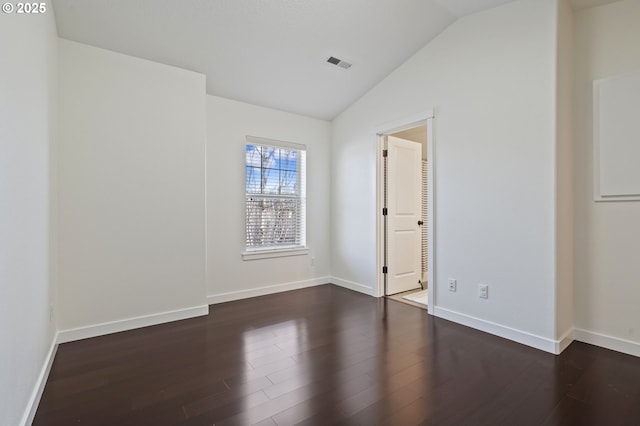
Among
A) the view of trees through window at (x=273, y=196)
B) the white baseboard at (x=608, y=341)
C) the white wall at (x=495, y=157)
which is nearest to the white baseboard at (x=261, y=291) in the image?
the view of trees through window at (x=273, y=196)

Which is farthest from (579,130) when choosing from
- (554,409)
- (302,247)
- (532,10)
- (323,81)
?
(302,247)

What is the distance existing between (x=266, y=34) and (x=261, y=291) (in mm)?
3041

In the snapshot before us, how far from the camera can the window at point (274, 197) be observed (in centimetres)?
415

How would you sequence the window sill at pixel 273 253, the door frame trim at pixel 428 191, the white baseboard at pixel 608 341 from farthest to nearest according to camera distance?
the window sill at pixel 273 253, the door frame trim at pixel 428 191, the white baseboard at pixel 608 341

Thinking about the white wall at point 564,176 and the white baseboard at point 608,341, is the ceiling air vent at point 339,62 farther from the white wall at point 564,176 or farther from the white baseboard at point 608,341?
the white baseboard at point 608,341

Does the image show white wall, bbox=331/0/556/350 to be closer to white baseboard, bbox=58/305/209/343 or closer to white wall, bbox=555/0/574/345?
white wall, bbox=555/0/574/345

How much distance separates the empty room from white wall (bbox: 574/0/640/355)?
0.01 m

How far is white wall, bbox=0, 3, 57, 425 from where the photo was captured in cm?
133

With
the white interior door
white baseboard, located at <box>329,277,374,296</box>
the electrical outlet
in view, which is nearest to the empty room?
the electrical outlet

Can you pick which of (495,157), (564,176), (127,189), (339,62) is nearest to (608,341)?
(564,176)

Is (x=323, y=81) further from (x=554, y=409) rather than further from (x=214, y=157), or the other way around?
(x=554, y=409)

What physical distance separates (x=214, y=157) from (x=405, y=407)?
3.25 m

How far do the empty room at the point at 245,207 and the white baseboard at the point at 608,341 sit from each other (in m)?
0.01

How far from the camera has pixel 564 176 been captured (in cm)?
260
